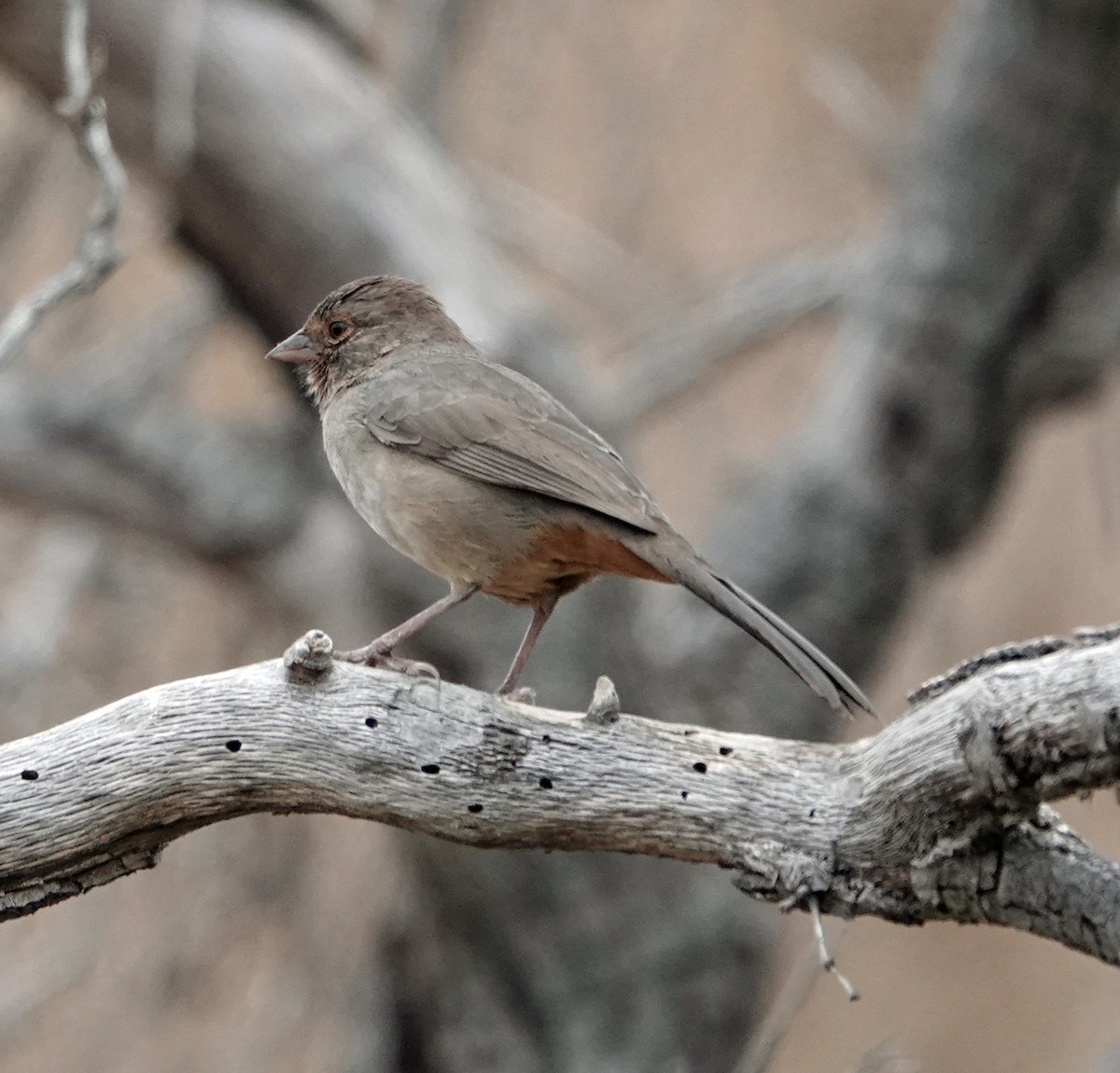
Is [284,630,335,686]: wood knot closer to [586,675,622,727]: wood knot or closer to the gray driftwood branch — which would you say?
the gray driftwood branch

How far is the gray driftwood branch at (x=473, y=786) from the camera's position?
120 inches

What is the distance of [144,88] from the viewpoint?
22.6 feet

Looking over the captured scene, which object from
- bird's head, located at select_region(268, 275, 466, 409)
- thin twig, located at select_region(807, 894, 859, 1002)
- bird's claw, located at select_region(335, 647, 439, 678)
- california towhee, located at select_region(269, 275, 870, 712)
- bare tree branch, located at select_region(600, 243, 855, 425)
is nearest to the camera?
thin twig, located at select_region(807, 894, 859, 1002)

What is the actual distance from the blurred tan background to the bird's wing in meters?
2.17

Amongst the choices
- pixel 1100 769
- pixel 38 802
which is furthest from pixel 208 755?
pixel 1100 769

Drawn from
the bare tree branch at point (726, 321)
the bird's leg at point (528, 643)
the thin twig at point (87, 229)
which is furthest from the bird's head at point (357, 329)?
the bare tree branch at point (726, 321)

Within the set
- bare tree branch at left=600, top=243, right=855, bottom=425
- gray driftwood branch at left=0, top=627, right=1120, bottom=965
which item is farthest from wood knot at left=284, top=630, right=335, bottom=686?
bare tree branch at left=600, top=243, right=855, bottom=425

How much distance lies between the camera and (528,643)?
3.96 m

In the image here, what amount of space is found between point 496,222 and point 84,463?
251 centimetres

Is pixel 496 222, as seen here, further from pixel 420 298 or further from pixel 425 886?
pixel 420 298

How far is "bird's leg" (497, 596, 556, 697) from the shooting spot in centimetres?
378

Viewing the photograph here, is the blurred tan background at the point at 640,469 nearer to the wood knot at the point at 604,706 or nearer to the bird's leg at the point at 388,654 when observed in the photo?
the bird's leg at the point at 388,654

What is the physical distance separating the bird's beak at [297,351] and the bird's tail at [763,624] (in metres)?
1.36

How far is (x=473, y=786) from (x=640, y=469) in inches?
291
